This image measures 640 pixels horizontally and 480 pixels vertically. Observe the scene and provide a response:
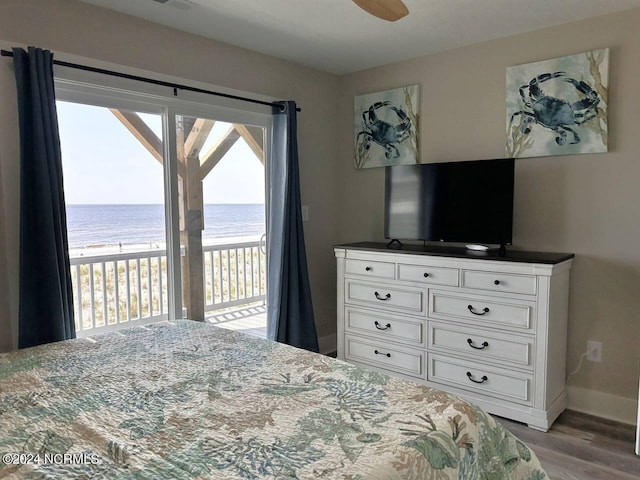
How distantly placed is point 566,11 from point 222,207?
2.52 m

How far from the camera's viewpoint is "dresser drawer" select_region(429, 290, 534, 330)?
8.77 feet

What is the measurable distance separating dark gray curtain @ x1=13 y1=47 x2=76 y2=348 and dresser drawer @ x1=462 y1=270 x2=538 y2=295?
7.57ft

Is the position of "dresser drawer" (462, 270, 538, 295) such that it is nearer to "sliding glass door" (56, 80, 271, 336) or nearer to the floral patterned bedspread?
the floral patterned bedspread

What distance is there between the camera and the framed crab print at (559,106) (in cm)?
278

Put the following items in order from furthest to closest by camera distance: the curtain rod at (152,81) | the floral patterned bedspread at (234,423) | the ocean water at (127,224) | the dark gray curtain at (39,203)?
the ocean water at (127,224) → the curtain rod at (152,81) → the dark gray curtain at (39,203) → the floral patterned bedspread at (234,423)

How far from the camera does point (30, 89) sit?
7.45ft

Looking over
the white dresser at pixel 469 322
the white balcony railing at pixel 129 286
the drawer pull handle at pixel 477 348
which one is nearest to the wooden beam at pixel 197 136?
the white balcony railing at pixel 129 286

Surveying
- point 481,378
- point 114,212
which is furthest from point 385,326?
point 114,212

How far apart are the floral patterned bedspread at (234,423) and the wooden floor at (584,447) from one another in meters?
1.14

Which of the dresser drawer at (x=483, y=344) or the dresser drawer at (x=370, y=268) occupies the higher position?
the dresser drawer at (x=370, y=268)

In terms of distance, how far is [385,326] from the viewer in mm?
3268

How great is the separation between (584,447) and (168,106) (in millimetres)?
3148

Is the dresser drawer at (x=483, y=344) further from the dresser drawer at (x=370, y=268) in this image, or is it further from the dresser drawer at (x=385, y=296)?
the dresser drawer at (x=370, y=268)

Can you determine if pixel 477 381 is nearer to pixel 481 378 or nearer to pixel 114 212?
pixel 481 378
